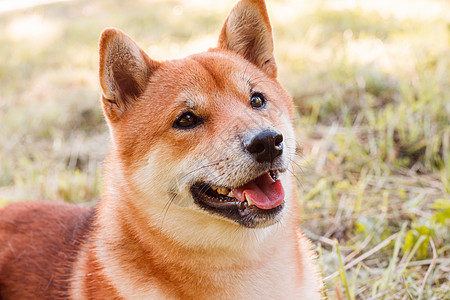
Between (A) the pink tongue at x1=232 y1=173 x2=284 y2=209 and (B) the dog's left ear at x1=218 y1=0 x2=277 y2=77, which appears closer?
(A) the pink tongue at x1=232 y1=173 x2=284 y2=209

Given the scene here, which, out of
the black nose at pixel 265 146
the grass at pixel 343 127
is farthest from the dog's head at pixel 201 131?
the grass at pixel 343 127

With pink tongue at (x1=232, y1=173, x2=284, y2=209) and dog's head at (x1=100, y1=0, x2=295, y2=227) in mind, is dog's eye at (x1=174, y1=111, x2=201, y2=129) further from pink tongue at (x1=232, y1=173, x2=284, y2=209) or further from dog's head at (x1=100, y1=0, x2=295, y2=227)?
pink tongue at (x1=232, y1=173, x2=284, y2=209)

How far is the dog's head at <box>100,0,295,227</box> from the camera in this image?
2.18 m

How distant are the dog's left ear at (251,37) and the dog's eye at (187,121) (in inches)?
28.6

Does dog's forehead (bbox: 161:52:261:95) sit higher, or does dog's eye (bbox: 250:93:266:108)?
dog's forehead (bbox: 161:52:261:95)

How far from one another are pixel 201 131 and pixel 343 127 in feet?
8.81

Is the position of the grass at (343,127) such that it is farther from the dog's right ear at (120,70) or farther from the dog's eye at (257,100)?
the dog's right ear at (120,70)

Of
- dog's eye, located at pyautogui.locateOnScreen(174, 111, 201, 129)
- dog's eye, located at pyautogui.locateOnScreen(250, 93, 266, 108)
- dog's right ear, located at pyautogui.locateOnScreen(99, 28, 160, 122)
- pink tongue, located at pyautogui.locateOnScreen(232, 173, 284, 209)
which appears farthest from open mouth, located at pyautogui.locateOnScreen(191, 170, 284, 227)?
dog's right ear, located at pyautogui.locateOnScreen(99, 28, 160, 122)

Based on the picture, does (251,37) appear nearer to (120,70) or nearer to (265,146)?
(120,70)

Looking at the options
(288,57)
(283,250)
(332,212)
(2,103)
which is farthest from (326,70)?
(2,103)

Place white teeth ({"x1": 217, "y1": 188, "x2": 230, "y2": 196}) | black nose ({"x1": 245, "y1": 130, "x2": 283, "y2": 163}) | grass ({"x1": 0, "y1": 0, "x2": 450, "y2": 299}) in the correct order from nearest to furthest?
1. black nose ({"x1": 245, "y1": 130, "x2": 283, "y2": 163})
2. white teeth ({"x1": 217, "y1": 188, "x2": 230, "y2": 196})
3. grass ({"x1": 0, "y1": 0, "x2": 450, "y2": 299})

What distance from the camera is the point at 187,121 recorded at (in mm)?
2404

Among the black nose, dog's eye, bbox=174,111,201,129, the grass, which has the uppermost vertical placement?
dog's eye, bbox=174,111,201,129

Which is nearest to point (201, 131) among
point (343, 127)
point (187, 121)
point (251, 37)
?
point (187, 121)
